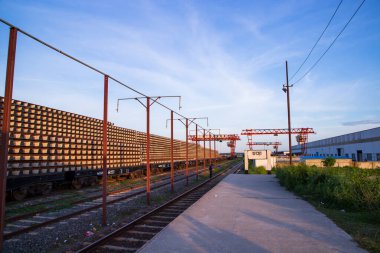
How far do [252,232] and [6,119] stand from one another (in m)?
6.39

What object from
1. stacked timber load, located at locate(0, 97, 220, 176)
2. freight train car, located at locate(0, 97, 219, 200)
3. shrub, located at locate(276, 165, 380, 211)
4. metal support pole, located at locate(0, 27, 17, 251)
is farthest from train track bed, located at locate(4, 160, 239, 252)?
shrub, located at locate(276, 165, 380, 211)

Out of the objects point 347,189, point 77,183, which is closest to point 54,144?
point 77,183

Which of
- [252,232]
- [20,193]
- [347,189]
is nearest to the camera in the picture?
[252,232]

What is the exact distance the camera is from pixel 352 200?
1071 centimetres

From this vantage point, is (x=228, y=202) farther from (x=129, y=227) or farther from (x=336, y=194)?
(x=129, y=227)

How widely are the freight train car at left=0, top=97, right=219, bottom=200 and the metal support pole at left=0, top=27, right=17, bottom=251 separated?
22.8ft

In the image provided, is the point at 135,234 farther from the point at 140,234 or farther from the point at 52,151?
the point at 52,151

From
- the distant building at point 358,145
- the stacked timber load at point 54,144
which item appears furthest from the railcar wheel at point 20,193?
the distant building at point 358,145

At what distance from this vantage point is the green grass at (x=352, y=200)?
753 centimetres

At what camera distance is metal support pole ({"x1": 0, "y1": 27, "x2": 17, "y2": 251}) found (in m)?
6.11

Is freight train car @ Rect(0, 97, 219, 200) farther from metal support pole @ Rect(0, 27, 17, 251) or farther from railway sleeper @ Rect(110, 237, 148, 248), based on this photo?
railway sleeper @ Rect(110, 237, 148, 248)

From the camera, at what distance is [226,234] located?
7469mm

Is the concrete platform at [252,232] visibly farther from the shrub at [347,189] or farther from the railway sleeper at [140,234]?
the shrub at [347,189]

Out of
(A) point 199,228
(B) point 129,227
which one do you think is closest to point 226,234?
(A) point 199,228
